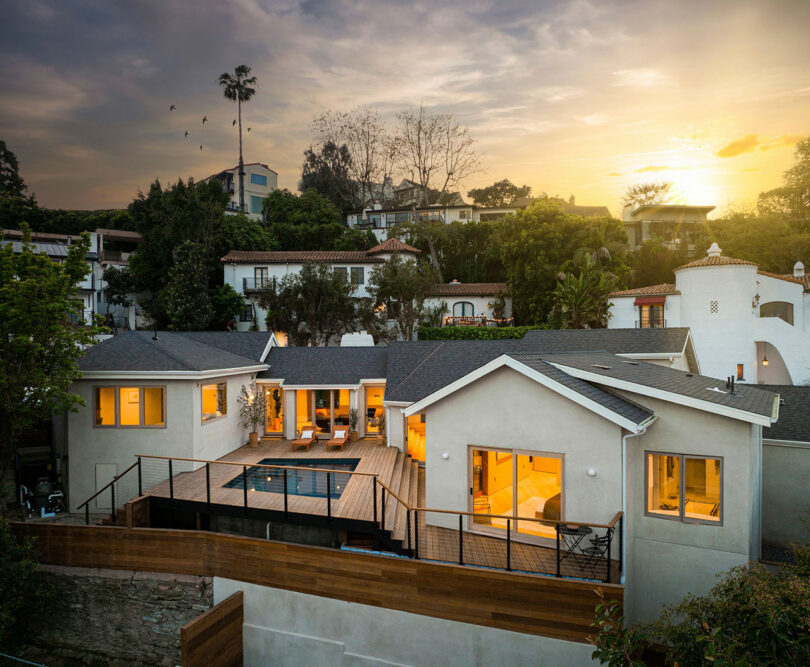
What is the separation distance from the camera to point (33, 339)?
10.3m

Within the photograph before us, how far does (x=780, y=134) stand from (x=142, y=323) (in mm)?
50501

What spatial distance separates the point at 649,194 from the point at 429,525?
5794 centimetres

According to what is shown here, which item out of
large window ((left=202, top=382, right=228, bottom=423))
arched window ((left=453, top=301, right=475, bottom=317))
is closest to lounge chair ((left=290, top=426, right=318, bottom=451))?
large window ((left=202, top=382, right=228, bottom=423))

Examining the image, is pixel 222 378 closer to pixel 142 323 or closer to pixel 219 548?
pixel 219 548

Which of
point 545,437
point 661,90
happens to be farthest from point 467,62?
point 545,437

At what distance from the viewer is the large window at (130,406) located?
12.4 meters

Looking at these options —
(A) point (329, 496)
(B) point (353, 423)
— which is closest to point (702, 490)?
(A) point (329, 496)

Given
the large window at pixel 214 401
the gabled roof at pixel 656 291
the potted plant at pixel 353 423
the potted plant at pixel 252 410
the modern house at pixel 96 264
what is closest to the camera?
the large window at pixel 214 401

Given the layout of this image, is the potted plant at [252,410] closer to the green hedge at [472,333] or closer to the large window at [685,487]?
the large window at [685,487]

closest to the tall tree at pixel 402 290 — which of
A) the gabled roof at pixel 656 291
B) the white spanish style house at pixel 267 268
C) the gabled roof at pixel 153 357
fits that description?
the white spanish style house at pixel 267 268

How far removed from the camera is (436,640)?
25.4ft

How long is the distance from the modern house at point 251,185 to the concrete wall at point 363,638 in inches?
2096

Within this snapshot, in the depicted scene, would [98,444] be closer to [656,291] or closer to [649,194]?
[656,291]

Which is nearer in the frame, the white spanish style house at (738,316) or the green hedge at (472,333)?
the white spanish style house at (738,316)
